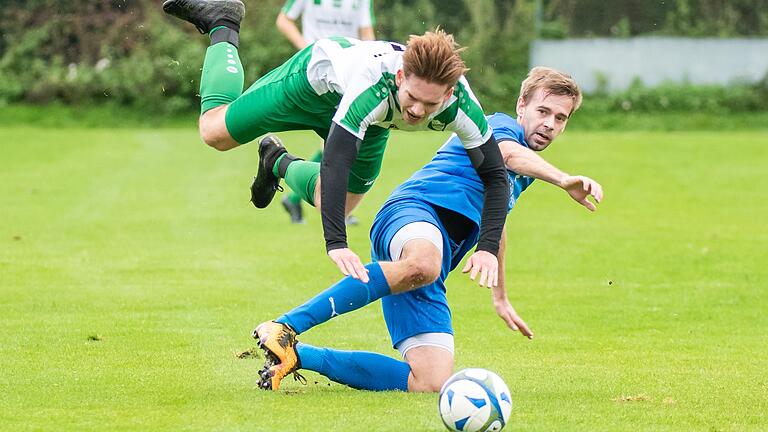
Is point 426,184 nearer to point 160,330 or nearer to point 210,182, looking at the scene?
point 160,330

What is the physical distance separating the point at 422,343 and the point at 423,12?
2049 cm

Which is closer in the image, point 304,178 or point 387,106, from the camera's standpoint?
point 387,106

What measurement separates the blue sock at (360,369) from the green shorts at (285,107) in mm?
1454

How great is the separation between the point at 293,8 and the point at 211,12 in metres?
6.61

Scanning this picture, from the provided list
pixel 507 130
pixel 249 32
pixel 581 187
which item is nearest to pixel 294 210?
pixel 507 130

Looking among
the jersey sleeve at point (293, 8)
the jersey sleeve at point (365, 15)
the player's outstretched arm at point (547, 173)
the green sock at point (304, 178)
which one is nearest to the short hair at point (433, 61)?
the player's outstretched arm at point (547, 173)

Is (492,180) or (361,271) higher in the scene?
(492,180)

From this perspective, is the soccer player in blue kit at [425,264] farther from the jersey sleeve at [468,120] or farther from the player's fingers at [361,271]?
the player's fingers at [361,271]

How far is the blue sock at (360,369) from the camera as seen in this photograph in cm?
611

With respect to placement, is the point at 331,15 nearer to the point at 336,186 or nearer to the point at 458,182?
the point at 458,182

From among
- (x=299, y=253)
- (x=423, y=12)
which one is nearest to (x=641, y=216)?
(x=299, y=253)

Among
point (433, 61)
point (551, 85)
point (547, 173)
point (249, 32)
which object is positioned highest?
point (433, 61)

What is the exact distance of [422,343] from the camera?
20.6ft

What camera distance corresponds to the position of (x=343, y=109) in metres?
5.76
